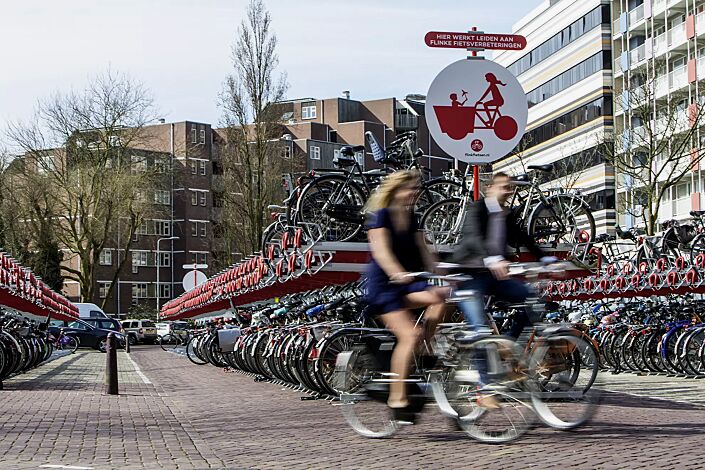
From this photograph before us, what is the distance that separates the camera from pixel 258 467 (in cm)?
840

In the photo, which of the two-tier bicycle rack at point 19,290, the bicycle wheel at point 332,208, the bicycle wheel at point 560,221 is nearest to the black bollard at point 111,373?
the bicycle wheel at point 332,208

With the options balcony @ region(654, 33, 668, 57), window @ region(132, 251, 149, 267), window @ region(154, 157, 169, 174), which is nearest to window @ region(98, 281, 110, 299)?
window @ region(132, 251, 149, 267)

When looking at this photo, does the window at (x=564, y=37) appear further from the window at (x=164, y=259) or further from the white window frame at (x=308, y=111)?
the window at (x=164, y=259)

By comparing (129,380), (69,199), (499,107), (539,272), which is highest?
(69,199)

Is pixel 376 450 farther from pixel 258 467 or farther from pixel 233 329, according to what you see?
pixel 233 329

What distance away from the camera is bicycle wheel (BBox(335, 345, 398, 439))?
364 inches

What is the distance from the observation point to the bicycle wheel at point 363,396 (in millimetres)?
9250

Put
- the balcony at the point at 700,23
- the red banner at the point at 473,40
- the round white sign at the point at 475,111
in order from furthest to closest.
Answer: the balcony at the point at 700,23 < the round white sign at the point at 475,111 < the red banner at the point at 473,40

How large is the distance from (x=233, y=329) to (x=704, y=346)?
35.7 feet

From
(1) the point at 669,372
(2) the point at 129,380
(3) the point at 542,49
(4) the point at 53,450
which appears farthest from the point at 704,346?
(3) the point at 542,49

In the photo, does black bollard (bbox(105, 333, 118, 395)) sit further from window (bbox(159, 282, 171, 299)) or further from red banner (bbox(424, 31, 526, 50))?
window (bbox(159, 282, 171, 299))

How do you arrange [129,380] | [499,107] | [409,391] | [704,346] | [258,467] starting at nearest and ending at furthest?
1. [258,467]
2. [409,391]
3. [499,107]
4. [704,346]
5. [129,380]

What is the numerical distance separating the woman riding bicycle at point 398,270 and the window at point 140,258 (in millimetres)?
93409

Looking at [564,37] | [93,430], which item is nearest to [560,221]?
[93,430]
